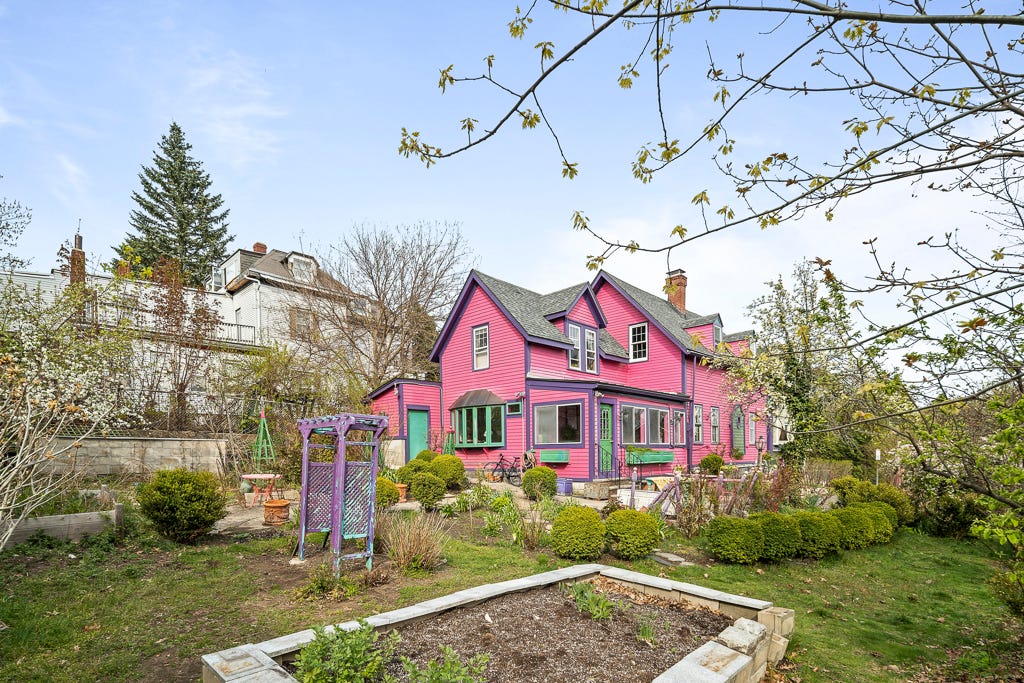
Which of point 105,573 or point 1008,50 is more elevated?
point 1008,50

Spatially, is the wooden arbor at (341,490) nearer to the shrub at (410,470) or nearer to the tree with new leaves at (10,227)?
the shrub at (410,470)

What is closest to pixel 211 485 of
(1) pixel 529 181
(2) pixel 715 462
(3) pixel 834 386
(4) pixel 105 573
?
(4) pixel 105 573

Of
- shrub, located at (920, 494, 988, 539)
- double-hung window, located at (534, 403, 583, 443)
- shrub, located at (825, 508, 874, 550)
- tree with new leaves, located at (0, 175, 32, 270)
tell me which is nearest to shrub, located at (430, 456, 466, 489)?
double-hung window, located at (534, 403, 583, 443)

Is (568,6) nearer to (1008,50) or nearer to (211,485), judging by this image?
(1008,50)

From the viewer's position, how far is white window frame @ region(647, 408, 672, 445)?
A: 753 inches

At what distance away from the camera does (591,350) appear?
21078 mm

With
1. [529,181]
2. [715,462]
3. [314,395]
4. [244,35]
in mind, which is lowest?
[715,462]

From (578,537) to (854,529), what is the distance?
5765 mm

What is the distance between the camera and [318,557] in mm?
7676

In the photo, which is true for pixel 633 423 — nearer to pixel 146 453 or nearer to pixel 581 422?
pixel 581 422

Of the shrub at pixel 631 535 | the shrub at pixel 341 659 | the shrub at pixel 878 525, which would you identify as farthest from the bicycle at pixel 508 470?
the shrub at pixel 341 659

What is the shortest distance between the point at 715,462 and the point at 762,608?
14726mm

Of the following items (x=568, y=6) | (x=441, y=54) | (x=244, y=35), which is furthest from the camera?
(x=244, y=35)

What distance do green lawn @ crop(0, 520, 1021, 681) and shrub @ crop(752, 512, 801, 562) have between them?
0.22m
